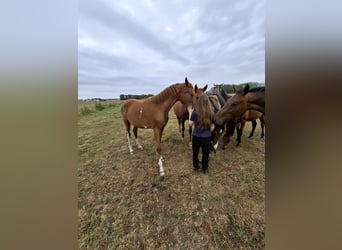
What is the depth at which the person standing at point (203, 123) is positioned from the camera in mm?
1235

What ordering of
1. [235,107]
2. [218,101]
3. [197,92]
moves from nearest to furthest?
[235,107]
[197,92]
[218,101]

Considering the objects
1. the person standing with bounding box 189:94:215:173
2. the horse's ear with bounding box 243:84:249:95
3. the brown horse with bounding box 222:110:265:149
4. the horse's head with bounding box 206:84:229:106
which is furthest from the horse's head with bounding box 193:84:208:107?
the brown horse with bounding box 222:110:265:149

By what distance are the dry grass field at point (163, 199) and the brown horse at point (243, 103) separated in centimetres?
33

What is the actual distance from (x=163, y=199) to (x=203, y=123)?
736 millimetres

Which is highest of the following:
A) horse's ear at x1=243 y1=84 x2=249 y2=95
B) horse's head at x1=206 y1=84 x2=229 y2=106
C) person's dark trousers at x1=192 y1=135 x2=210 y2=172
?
horse's head at x1=206 y1=84 x2=229 y2=106

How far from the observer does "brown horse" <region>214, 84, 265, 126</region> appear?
0.91 meters

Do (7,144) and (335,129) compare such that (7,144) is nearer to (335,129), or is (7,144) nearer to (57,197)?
(57,197)

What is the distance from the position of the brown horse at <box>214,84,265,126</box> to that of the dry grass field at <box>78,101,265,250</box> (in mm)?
328

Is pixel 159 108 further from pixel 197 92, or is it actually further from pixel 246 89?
pixel 246 89

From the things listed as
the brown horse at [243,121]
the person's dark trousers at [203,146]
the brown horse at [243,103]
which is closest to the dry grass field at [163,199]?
the person's dark trousers at [203,146]

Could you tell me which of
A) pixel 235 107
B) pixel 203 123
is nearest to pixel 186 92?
pixel 203 123

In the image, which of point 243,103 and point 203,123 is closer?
point 243,103

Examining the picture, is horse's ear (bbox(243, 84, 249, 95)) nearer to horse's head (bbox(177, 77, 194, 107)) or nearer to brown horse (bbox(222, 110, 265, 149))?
horse's head (bbox(177, 77, 194, 107))

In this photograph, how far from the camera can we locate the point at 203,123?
4.14ft
